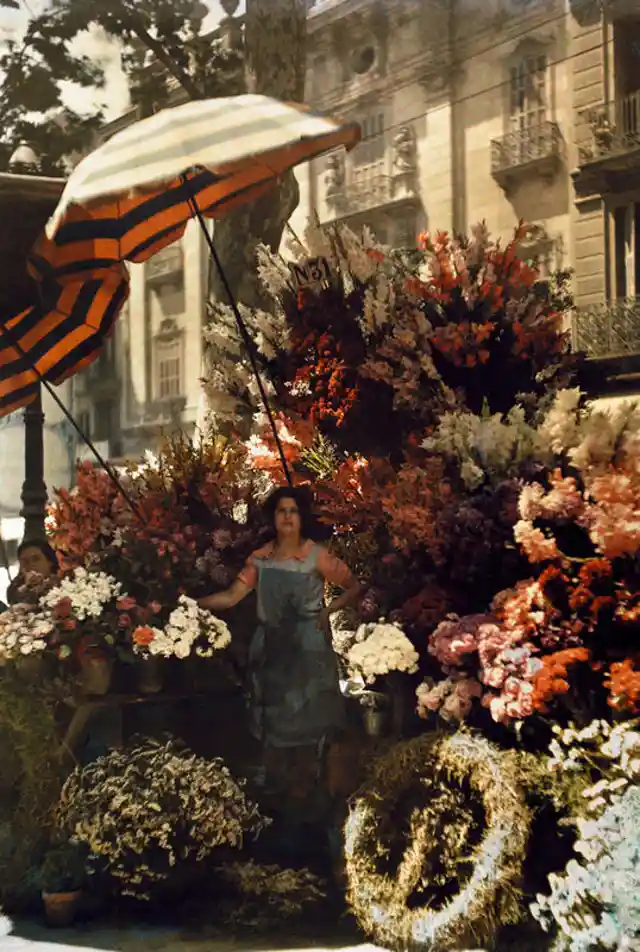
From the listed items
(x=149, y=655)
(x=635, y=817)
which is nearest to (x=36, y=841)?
(x=149, y=655)

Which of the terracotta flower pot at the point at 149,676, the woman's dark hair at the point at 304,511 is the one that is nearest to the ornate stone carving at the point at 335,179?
the woman's dark hair at the point at 304,511

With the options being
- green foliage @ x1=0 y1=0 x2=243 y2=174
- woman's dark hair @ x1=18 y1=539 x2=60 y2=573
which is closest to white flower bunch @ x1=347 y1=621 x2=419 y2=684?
woman's dark hair @ x1=18 y1=539 x2=60 y2=573

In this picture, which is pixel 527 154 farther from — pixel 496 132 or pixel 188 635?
pixel 188 635

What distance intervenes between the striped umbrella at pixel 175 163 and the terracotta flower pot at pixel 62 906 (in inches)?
104

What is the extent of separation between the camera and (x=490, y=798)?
389 cm

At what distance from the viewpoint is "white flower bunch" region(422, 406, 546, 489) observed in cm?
428

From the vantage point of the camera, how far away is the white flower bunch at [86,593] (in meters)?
4.83

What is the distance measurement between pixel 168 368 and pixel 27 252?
3.03 ft

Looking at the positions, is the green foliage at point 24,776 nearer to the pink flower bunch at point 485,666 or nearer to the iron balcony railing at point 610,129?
the pink flower bunch at point 485,666

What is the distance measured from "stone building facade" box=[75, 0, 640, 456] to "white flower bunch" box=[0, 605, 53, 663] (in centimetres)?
131

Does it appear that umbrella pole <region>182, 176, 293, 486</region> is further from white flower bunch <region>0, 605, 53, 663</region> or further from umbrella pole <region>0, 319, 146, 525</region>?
white flower bunch <region>0, 605, 53, 663</region>

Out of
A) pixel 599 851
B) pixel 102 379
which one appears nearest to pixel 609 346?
pixel 599 851

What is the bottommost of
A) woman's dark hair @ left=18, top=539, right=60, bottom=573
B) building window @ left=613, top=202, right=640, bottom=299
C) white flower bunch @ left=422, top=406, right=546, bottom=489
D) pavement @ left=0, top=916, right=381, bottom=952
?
pavement @ left=0, top=916, right=381, bottom=952

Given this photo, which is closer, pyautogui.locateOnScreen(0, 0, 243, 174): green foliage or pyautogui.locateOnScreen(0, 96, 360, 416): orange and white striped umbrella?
pyautogui.locateOnScreen(0, 96, 360, 416): orange and white striped umbrella
